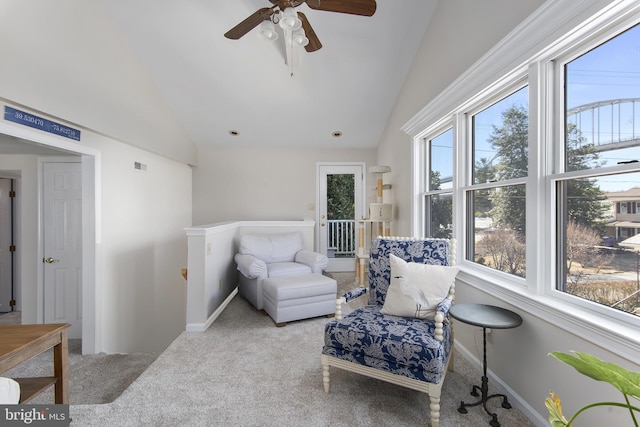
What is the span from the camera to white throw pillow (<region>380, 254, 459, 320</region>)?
209 centimetres

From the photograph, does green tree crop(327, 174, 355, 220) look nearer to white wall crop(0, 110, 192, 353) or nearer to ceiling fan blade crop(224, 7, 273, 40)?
white wall crop(0, 110, 192, 353)

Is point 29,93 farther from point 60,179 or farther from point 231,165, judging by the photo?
point 231,165

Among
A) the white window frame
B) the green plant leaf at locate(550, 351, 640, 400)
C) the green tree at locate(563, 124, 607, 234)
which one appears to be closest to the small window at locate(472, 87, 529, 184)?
the white window frame

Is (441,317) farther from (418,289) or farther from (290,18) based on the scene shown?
(290,18)

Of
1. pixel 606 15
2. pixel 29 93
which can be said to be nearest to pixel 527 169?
pixel 606 15

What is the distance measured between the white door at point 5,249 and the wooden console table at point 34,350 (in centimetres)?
381

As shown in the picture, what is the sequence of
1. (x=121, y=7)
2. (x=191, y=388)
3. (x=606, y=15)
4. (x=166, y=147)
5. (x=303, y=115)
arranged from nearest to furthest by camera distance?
(x=606, y=15) < (x=191, y=388) < (x=121, y=7) < (x=166, y=147) < (x=303, y=115)

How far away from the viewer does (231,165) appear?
566cm

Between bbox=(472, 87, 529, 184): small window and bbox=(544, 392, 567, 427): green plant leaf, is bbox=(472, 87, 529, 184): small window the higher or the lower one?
the higher one

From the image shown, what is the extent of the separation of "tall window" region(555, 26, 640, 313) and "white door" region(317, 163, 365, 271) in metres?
4.02

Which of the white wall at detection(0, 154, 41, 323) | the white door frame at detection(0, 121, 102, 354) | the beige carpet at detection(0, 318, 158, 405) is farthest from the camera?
the white wall at detection(0, 154, 41, 323)

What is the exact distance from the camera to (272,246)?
425 cm

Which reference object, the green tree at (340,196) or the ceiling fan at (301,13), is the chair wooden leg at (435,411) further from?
the green tree at (340,196)

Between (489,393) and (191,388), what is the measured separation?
201cm
